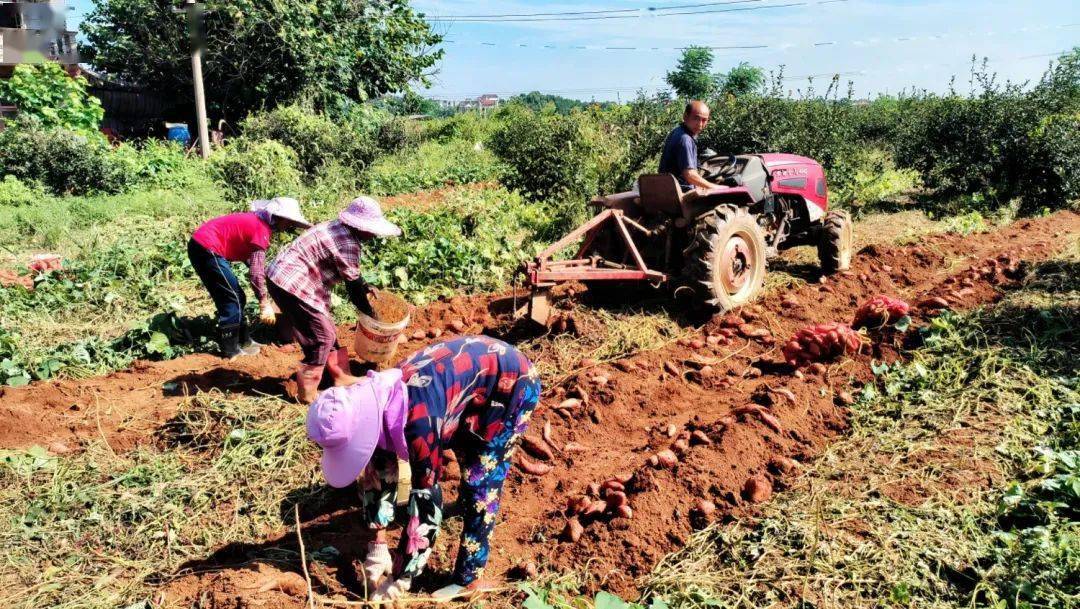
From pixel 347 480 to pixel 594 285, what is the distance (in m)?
4.76

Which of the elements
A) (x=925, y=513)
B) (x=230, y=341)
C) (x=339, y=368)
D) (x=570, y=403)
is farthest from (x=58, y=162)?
(x=925, y=513)

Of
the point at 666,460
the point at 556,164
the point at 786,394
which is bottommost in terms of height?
the point at 666,460

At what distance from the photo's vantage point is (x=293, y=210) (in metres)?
5.54

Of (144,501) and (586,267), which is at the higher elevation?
(586,267)

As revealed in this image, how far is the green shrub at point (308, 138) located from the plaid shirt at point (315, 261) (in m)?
11.4

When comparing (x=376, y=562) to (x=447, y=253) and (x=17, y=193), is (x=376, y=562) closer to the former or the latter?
(x=447, y=253)

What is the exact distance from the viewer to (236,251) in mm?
5824

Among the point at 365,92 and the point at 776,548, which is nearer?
the point at 776,548

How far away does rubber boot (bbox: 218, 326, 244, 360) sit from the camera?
19.8 feet

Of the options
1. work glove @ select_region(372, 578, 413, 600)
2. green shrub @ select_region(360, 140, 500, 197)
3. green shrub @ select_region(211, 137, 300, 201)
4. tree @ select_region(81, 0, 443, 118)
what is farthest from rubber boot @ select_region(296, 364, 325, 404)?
tree @ select_region(81, 0, 443, 118)

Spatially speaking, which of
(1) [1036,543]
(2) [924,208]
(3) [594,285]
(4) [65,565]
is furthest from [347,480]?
(2) [924,208]

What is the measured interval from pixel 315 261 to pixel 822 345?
12.6 feet

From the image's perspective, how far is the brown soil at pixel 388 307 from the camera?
18.0 feet

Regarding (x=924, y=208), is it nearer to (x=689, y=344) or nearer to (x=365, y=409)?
(x=689, y=344)
